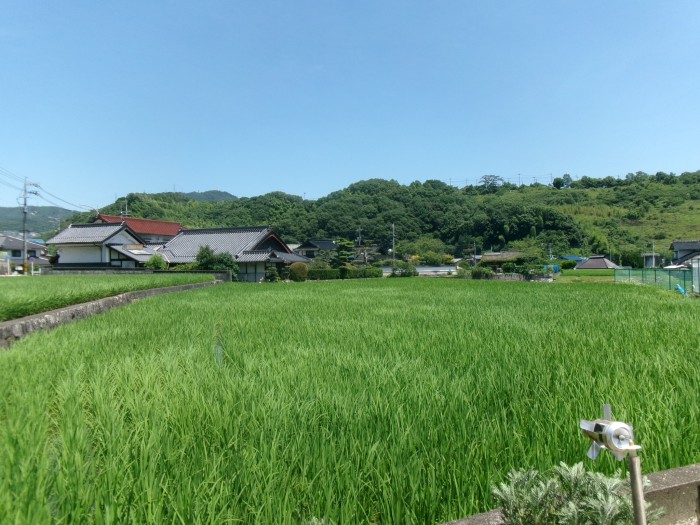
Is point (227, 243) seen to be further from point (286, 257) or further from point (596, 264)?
point (596, 264)

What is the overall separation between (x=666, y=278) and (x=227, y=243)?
26.3m

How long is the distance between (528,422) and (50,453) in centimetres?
203

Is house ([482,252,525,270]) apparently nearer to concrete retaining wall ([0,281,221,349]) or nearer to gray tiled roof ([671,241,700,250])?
gray tiled roof ([671,241,700,250])

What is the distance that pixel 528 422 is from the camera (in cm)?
204

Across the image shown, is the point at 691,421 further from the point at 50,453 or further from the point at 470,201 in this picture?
the point at 470,201

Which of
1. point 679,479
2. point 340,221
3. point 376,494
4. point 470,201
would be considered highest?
point 470,201

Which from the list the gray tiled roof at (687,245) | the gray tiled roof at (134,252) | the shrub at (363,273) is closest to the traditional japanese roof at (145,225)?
the gray tiled roof at (134,252)

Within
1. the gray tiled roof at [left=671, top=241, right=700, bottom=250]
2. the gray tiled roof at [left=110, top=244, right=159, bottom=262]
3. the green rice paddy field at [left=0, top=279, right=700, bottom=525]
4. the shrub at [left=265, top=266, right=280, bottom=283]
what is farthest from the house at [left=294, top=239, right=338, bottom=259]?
the green rice paddy field at [left=0, top=279, right=700, bottom=525]

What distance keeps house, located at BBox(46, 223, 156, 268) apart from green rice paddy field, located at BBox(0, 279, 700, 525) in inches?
1104

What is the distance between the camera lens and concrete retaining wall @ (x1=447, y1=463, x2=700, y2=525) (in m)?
1.27

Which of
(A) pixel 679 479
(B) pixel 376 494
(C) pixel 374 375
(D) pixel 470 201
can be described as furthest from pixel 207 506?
(D) pixel 470 201

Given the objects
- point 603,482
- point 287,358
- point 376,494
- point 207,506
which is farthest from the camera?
point 287,358

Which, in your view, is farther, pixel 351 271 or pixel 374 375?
pixel 351 271

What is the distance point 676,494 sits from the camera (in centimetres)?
129
